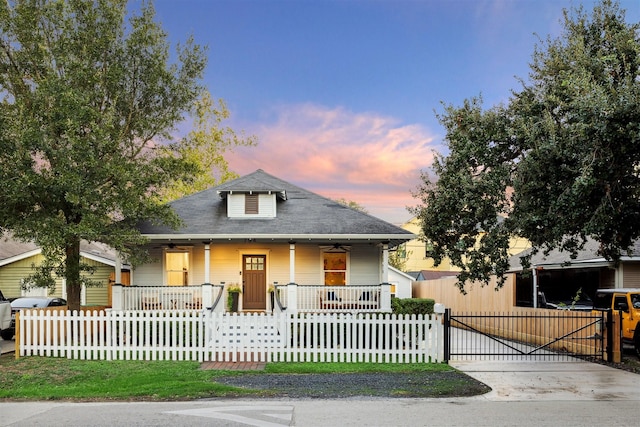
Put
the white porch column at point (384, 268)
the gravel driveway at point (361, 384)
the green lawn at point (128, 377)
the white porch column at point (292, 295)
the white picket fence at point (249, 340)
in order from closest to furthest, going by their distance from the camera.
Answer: the green lawn at point (128, 377) → the gravel driveway at point (361, 384) → the white picket fence at point (249, 340) → the white porch column at point (292, 295) → the white porch column at point (384, 268)

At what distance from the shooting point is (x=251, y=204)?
2062 centimetres

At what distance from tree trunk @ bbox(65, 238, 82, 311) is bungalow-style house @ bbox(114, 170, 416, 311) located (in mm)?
2279

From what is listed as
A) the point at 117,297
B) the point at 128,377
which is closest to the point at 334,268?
the point at 117,297

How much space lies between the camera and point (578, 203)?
10.3 meters

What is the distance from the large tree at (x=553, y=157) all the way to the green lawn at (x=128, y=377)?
3.42m

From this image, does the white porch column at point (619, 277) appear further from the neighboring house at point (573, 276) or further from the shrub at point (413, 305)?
the shrub at point (413, 305)

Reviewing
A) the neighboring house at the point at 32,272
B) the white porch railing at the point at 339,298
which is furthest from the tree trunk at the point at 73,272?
the neighboring house at the point at 32,272

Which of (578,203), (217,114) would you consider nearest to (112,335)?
(578,203)

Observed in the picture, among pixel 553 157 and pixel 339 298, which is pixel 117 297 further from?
pixel 553 157

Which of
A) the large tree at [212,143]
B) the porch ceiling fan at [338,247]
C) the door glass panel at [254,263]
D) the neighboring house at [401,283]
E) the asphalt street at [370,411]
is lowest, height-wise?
the neighboring house at [401,283]

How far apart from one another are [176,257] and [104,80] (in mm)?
7128

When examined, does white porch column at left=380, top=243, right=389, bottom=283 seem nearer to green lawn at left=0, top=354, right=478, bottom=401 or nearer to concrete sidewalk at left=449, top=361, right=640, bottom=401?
concrete sidewalk at left=449, top=361, right=640, bottom=401

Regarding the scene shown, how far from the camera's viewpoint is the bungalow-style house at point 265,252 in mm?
18969

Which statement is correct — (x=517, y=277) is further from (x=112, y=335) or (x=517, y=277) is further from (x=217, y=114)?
(x=217, y=114)
